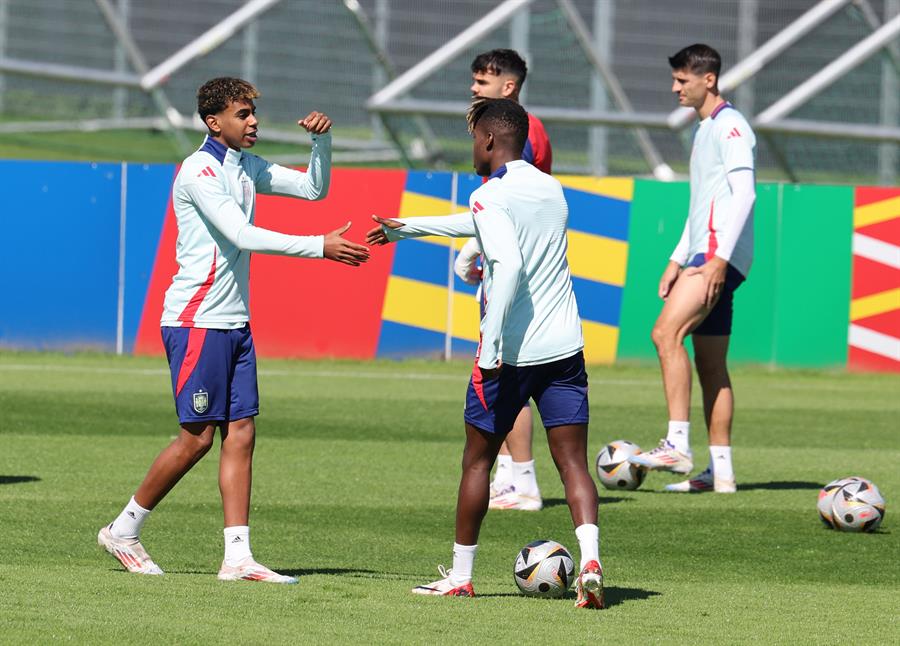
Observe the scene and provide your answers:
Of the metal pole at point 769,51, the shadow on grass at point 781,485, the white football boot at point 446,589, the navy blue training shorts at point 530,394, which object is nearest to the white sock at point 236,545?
the white football boot at point 446,589

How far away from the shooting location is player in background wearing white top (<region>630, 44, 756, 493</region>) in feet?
31.6

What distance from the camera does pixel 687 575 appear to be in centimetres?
748

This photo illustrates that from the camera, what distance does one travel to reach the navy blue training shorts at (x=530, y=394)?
6.59 m

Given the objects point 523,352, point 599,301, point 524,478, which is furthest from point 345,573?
point 599,301

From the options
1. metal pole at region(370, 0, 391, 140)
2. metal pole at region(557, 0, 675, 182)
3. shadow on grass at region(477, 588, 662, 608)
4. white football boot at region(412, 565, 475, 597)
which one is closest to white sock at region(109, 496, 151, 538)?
white football boot at region(412, 565, 475, 597)

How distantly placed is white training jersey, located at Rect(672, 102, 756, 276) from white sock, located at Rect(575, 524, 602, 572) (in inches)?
132

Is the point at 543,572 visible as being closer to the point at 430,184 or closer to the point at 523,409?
the point at 523,409

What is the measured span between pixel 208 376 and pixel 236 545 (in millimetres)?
684

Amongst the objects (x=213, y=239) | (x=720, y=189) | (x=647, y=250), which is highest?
(x=647, y=250)

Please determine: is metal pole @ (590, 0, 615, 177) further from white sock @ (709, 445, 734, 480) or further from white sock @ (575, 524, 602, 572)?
white sock @ (575, 524, 602, 572)

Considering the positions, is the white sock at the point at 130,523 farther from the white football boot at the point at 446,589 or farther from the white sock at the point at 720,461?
the white sock at the point at 720,461

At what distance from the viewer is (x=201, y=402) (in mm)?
6914

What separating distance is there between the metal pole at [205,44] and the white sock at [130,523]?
Answer: 17024mm

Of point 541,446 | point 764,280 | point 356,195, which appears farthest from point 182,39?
point 541,446
